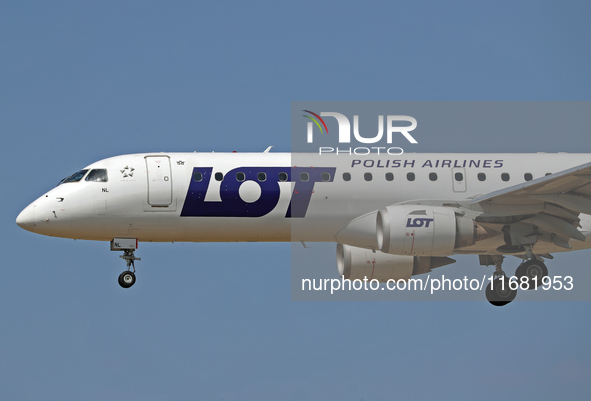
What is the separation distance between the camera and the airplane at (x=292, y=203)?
1198 inches

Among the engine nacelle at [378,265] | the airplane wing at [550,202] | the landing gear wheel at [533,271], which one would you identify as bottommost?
the landing gear wheel at [533,271]

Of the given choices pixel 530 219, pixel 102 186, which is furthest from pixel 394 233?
pixel 102 186

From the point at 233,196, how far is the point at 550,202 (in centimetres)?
997

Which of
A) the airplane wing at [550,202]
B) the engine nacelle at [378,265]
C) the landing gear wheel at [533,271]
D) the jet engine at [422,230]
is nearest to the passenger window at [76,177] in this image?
the engine nacelle at [378,265]

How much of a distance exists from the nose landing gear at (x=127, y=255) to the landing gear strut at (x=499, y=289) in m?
12.2

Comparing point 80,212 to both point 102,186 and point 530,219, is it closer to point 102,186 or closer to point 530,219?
point 102,186

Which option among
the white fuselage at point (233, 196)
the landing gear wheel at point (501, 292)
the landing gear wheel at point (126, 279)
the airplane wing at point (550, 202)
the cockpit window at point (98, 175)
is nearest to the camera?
the airplane wing at point (550, 202)

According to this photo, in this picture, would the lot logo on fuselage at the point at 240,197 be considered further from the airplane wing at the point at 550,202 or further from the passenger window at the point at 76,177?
the airplane wing at the point at 550,202

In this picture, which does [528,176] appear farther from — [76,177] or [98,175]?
[76,177]

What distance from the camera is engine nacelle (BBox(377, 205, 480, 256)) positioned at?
2920 centimetres

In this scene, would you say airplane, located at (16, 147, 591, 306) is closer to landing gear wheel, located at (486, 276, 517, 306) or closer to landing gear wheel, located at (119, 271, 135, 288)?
landing gear wheel, located at (119, 271, 135, 288)

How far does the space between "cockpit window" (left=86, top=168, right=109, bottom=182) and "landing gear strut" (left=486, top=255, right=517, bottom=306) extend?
13.6 meters

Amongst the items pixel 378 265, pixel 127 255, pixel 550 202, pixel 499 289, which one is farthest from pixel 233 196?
pixel 550 202

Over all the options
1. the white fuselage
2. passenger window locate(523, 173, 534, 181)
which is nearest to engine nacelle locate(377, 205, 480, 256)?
the white fuselage
